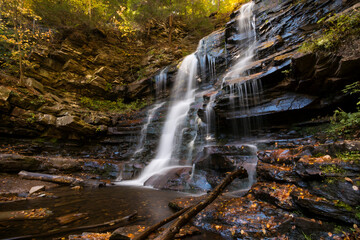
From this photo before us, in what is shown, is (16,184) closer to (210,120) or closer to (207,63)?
(210,120)

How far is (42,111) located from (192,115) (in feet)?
31.8

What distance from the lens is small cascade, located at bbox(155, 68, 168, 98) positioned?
641 inches

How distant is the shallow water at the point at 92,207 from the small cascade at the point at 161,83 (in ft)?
37.7

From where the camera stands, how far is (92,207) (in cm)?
466

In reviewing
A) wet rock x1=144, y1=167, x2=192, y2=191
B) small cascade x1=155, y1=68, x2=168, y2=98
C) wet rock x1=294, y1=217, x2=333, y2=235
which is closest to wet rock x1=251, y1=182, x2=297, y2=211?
wet rock x1=294, y1=217, x2=333, y2=235

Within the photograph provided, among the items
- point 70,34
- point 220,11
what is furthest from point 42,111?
point 220,11

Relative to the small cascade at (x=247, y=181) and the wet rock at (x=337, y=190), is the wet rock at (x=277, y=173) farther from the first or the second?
the small cascade at (x=247, y=181)

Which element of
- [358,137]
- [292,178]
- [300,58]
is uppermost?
[300,58]

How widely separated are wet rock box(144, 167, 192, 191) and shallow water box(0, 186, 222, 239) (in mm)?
674

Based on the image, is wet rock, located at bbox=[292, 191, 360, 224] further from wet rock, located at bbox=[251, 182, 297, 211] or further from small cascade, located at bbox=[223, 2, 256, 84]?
small cascade, located at bbox=[223, 2, 256, 84]

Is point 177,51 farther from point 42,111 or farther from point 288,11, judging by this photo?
point 42,111

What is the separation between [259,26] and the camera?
1289cm

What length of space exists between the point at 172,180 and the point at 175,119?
18.6ft

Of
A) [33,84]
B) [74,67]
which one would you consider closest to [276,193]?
[33,84]
